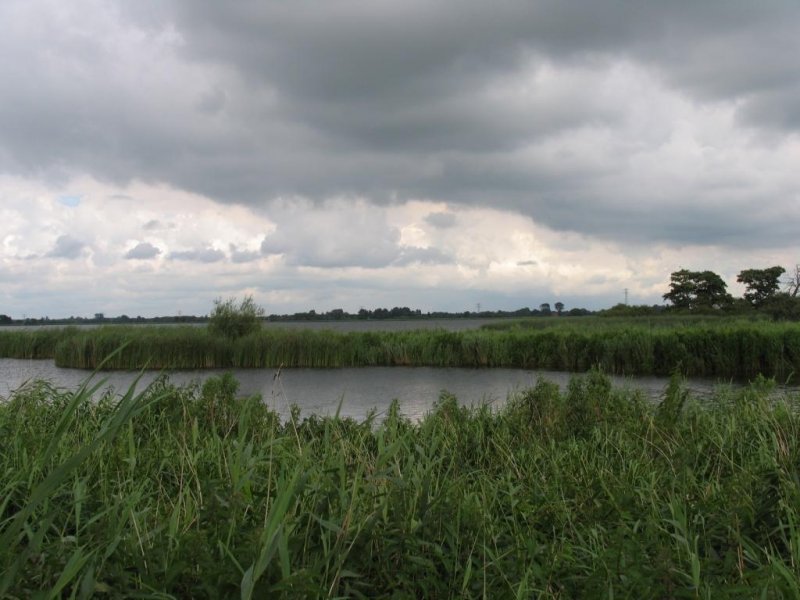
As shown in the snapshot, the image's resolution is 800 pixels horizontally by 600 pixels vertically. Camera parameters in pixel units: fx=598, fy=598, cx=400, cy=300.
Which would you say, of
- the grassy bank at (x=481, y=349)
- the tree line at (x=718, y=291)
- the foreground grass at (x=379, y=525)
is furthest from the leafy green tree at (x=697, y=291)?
the foreground grass at (x=379, y=525)

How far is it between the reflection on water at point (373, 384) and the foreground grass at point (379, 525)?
26.8 ft

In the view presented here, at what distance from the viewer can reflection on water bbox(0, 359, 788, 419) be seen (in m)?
14.7

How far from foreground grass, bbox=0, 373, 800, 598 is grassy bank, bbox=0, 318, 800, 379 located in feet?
59.4

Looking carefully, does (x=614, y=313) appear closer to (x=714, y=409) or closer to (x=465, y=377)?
(x=465, y=377)

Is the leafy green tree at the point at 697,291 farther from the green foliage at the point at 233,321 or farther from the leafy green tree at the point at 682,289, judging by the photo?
the green foliage at the point at 233,321

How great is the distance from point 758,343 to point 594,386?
56.5ft

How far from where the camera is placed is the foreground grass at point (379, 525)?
82.3 inches

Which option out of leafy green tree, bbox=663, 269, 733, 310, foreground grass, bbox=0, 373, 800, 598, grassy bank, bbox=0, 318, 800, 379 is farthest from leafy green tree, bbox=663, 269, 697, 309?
foreground grass, bbox=0, 373, 800, 598

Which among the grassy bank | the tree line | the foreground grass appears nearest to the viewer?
the foreground grass

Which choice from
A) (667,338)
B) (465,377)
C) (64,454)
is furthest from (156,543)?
(667,338)

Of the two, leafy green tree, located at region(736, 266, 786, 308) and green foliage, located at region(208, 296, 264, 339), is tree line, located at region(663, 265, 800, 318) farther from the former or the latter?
green foliage, located at region(208, 296, 264, 339)

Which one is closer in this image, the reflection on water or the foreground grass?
the foreground grass

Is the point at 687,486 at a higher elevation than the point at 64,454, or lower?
lower

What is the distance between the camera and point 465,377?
74.0ft
